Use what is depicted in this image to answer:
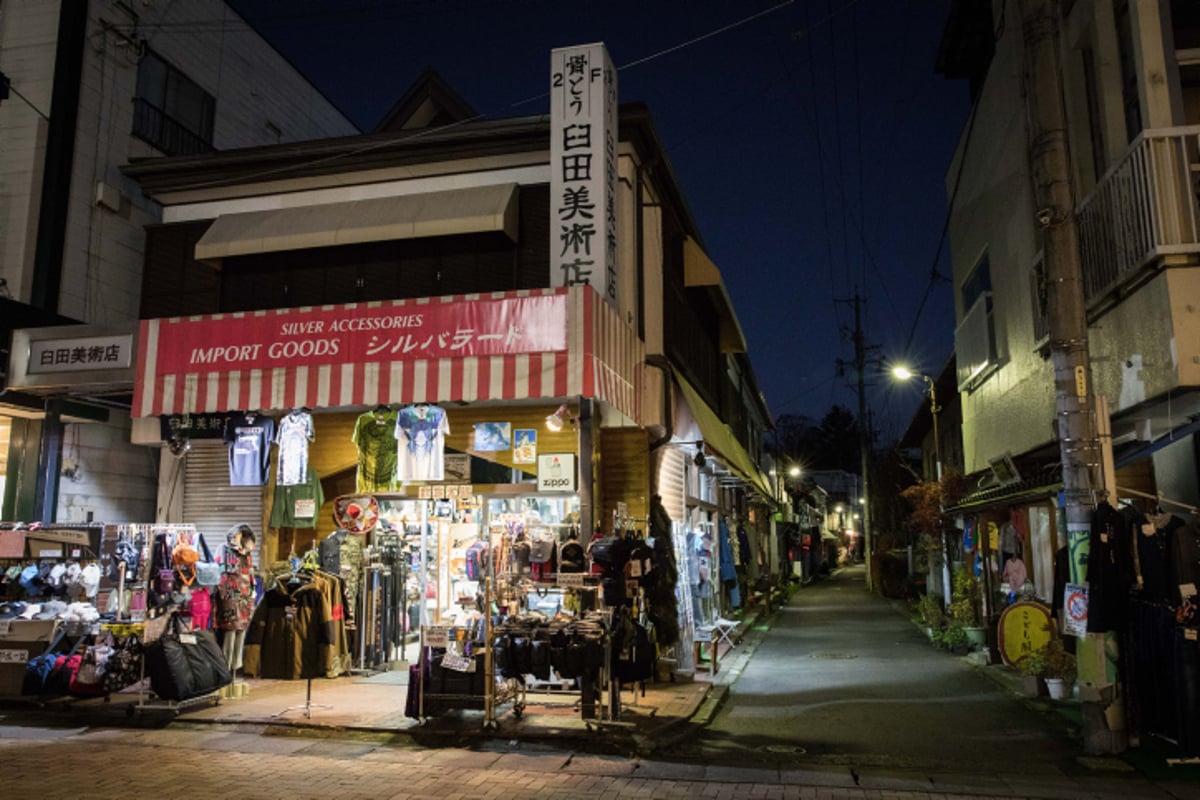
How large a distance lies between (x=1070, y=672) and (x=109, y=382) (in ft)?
46.7

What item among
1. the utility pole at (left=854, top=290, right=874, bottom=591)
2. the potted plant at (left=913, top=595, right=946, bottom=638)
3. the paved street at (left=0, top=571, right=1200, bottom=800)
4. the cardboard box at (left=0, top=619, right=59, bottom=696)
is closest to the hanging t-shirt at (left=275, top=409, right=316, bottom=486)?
the cardboard box at (left=0, top=619, right=59, bottom=696)

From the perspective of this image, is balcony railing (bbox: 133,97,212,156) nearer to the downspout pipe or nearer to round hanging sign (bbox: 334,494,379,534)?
the downspout pipe

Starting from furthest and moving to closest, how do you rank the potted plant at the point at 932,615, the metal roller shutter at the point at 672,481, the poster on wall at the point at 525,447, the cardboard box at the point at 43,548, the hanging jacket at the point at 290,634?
the potted plant at the point at 932,615 < the metal roller shutter at the point at 672,481 < the poster on wall at the point at 525,447 < the cardboard box at the point at 43,548 < the hanging jacket at the point at 290,634

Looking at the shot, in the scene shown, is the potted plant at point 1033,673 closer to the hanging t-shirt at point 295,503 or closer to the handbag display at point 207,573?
the hanging t-shirt at point 295,503

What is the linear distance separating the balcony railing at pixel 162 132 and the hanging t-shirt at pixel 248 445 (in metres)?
8.01

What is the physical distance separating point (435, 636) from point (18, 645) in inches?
234

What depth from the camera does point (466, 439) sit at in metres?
13.6

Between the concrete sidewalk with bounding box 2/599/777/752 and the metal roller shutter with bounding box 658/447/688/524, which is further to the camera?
the metal roller shutter with bounding box 658/447/688/524

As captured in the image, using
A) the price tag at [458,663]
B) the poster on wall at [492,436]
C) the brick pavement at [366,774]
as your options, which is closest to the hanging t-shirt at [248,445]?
the poster on wall at [492,436]

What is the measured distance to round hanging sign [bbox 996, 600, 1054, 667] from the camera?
11203mm

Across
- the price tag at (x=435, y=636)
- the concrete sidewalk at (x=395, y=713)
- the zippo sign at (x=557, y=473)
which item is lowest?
the concrete sidewalk at (x=395, y=713)

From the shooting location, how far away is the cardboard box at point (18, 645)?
35.4 ft

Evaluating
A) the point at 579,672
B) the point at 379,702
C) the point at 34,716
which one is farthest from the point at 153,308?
the point at 579,672

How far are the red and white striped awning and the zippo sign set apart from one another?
1253 millimetres
